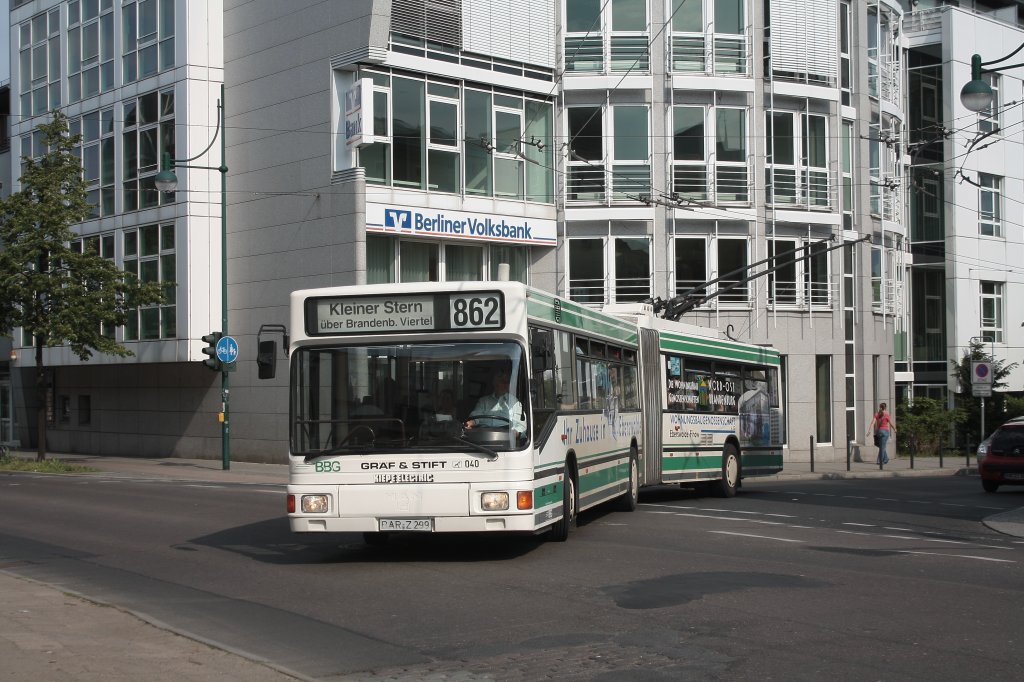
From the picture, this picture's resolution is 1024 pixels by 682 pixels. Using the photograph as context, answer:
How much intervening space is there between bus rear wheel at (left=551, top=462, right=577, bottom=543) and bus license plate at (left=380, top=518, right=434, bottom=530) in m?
2.09

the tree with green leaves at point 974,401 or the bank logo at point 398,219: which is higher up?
the bank logo at point 398,219

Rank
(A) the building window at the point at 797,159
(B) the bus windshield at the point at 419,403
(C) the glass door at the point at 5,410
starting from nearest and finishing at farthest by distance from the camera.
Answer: (B) the bus windshield at the point at 419,403, (A) the building window at the point at 797,159, (C) the glass door at the point at 5,410

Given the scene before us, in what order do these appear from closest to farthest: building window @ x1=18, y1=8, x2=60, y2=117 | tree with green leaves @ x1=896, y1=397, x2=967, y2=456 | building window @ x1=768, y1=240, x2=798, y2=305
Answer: building window @ x1=768, y1=240, x2=798, y2=305
building window @ x1=18, y1=8, x2=60, y2=117
tree with green leaves @ x1=896, y1=397, x2=967, y2=456

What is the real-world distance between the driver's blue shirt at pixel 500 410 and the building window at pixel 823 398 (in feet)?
88.5

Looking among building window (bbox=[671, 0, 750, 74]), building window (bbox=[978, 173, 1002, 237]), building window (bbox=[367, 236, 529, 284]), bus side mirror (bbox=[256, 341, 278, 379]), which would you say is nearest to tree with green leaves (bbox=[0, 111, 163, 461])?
building window (bbox=[367, 236, 529, 284])

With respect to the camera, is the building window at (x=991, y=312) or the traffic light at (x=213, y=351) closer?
the traffic light at (x=213, y=351)

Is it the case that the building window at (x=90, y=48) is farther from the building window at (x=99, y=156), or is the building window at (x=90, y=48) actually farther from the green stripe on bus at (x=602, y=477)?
the green stripe on bus at (x=602, y=477)

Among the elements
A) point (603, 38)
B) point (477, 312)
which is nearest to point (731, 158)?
point (603, 38)

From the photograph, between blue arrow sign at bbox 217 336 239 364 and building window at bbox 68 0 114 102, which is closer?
blue arrow sign at bbox 217 336 239 364

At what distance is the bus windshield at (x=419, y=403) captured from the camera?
1198 centimetres

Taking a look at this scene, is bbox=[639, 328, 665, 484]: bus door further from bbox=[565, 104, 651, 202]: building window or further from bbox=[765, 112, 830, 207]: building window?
bbox=[765, 112, 830, 207]: building window

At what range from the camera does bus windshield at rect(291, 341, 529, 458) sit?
12.0 meters

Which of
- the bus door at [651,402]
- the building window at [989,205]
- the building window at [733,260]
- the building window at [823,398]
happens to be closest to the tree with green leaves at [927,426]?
the building window at [823,398]

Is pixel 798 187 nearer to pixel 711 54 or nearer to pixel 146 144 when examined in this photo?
pixel 711 54
